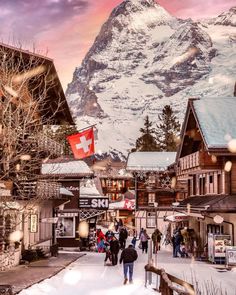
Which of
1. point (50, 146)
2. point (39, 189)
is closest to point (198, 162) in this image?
point (50, 146)

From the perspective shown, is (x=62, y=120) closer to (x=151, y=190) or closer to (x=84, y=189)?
(x=84, y=189)

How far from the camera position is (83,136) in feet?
98.0

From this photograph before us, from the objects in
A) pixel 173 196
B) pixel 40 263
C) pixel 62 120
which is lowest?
pixel 40 263

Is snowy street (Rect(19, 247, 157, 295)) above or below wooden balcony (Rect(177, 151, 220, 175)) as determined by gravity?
below

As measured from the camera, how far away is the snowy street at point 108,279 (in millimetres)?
21089

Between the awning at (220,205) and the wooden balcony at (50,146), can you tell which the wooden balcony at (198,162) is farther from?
the wooden balcony at (50,146)

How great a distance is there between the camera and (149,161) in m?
70.9

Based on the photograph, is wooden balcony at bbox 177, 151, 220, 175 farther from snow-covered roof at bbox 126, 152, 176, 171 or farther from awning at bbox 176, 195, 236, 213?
snow-covered roof at bbox 126, 152, 176, 171

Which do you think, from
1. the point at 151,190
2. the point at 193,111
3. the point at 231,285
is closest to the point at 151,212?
the point at 151,190

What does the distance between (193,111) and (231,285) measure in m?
18.7

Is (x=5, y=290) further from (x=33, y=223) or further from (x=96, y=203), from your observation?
(x=96, y=203)

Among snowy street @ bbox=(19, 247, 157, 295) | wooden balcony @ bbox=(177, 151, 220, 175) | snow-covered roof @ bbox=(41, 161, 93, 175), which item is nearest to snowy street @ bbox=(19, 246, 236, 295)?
snowy street @ bbox=(19, 247, 157, 295)

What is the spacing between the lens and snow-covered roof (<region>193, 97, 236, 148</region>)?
118ft

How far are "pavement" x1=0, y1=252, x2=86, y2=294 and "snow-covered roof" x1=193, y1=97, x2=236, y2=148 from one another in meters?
11.2
